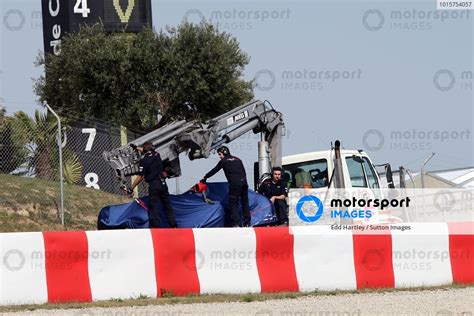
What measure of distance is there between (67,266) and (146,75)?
30.0m

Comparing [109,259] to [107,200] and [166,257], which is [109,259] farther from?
[107,200]

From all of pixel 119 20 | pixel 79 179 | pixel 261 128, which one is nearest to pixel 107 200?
pixel 79 179

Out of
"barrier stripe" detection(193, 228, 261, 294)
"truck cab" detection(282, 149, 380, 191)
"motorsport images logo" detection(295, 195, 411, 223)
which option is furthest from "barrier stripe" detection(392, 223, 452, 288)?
"truck cab" detection(282, 149, 380, 191)

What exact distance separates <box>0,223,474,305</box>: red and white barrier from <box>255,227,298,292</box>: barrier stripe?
1 centimetres

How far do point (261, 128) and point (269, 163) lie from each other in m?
1.21

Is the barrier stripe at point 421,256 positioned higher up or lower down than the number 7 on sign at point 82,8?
lower down

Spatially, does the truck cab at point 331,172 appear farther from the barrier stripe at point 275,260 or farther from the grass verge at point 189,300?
the grass verge at point 189,300

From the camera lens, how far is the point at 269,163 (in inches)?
859

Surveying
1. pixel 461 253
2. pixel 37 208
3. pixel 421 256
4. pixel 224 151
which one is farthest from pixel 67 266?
pixel 37 208

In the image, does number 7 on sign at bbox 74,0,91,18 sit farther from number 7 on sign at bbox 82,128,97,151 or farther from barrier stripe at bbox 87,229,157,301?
barrier stripe at bbox 87,229,157,301

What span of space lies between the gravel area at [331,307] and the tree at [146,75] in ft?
96.4

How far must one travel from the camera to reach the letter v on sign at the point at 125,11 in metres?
42.4

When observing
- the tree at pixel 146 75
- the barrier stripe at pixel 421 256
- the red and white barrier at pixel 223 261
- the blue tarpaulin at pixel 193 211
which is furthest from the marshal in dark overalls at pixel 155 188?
the tree at pixel 146 75

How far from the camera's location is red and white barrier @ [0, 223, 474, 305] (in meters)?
13.2
